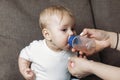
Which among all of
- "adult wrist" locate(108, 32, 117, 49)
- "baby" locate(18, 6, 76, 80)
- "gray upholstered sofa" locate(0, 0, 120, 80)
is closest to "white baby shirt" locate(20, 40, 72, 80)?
"baby" locate(18, 6, 76, 80)

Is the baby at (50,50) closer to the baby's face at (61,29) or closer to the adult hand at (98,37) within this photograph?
the baby's face at (61,29)

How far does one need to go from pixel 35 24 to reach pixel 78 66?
0.42 meters

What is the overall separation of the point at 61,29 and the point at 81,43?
12 centimetres

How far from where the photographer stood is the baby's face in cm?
149

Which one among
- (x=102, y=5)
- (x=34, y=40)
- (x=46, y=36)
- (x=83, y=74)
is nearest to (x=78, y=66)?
(x=83, y=74)

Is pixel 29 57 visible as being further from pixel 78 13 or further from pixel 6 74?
pixel 78 13

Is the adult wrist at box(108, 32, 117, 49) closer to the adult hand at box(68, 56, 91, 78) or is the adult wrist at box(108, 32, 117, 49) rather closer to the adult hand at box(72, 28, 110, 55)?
the adult hand at box(72, 28, 110, 55)

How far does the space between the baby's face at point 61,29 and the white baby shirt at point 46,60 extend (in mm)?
81

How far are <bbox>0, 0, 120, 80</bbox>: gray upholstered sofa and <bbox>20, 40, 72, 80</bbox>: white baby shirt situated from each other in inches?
4.1

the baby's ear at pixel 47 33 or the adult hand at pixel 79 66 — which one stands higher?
the baby's ear at pixel 47 33

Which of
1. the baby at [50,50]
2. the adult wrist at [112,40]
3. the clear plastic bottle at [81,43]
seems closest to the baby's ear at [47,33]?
the baby at [50,50]

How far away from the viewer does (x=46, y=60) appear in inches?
61.2

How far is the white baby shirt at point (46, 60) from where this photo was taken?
1.55 metres

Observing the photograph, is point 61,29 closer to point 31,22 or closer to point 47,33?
point 47,33
